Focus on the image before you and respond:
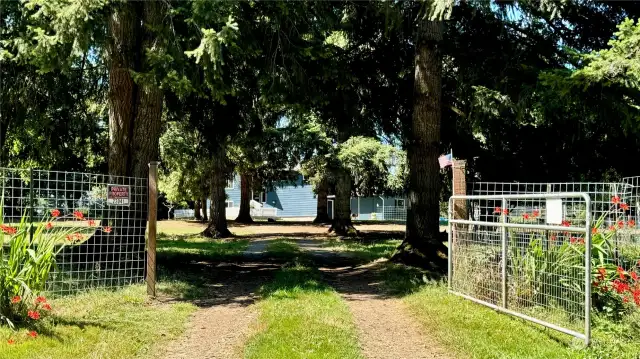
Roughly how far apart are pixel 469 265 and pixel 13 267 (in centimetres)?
554

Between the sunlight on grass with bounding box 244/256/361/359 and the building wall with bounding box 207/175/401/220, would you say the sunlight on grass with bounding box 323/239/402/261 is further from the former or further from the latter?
the building wall with bounding box 207/175/401/220

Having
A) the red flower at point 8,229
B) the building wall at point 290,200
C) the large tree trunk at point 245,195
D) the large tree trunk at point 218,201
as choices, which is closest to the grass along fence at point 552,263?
the red flower at point 8,229

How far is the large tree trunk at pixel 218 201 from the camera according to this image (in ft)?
74.0

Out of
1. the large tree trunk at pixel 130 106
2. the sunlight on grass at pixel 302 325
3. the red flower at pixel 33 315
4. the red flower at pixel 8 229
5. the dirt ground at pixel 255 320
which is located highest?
the large tree trunk at pixel 130 106

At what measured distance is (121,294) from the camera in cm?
762

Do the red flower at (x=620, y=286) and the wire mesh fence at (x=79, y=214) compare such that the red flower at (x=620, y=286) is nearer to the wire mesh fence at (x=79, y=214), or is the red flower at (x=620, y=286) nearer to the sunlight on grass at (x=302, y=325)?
the sunlight on grass at (x=302, y=325)

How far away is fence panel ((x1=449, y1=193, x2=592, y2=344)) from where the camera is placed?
18.5 feet

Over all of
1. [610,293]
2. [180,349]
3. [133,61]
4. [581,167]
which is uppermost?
[133,61]

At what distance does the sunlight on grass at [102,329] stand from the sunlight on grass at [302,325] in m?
1.00

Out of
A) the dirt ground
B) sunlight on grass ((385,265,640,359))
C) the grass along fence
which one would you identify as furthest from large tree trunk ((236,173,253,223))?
sunlight on grass ((385,265,640,359))

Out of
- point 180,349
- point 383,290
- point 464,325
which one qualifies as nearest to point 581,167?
point 383,290

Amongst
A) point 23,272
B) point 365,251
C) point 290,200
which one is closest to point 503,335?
point 23,272

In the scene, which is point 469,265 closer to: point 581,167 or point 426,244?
point 426,244

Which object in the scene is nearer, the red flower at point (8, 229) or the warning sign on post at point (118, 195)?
the red flower at point (8, 229)
